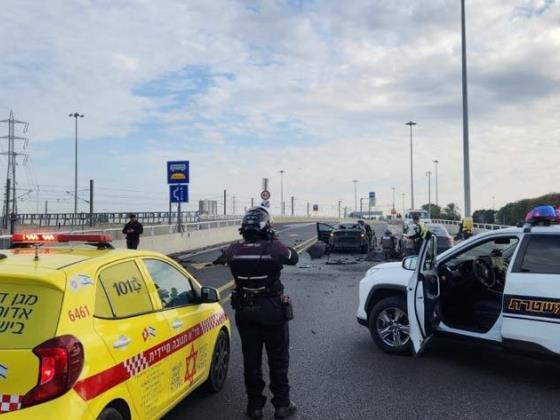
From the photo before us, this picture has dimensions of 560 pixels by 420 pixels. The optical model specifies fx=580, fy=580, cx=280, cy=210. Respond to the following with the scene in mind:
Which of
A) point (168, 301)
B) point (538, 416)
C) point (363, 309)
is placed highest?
point (168, 301)

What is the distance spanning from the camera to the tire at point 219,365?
17.2ft

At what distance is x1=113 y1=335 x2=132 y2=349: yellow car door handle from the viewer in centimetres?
353

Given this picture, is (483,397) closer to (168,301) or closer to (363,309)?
(363,309)

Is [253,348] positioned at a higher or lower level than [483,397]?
higher

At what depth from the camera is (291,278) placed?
1508 cm

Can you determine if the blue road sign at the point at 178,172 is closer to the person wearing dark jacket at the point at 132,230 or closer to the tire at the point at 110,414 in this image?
the person wearing dark jacket at the point at 132,230

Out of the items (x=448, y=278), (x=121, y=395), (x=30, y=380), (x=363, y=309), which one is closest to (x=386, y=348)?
(x=363, y=309)

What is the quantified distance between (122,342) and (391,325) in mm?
3999

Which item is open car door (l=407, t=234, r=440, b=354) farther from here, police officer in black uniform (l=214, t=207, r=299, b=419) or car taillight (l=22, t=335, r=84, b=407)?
car taillight (l=22, t=335, r=84, b=407)

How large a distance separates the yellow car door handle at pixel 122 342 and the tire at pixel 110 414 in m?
0.36

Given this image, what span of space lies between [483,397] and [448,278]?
178 cm

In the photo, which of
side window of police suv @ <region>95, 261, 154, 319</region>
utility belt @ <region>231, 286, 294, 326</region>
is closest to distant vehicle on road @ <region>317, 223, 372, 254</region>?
utility belt @ <region>231, 286, 294, 326</region>

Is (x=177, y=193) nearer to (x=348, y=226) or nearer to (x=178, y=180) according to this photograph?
(x=178, y=180)

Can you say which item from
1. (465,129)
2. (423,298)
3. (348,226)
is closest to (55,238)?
(423,298)
